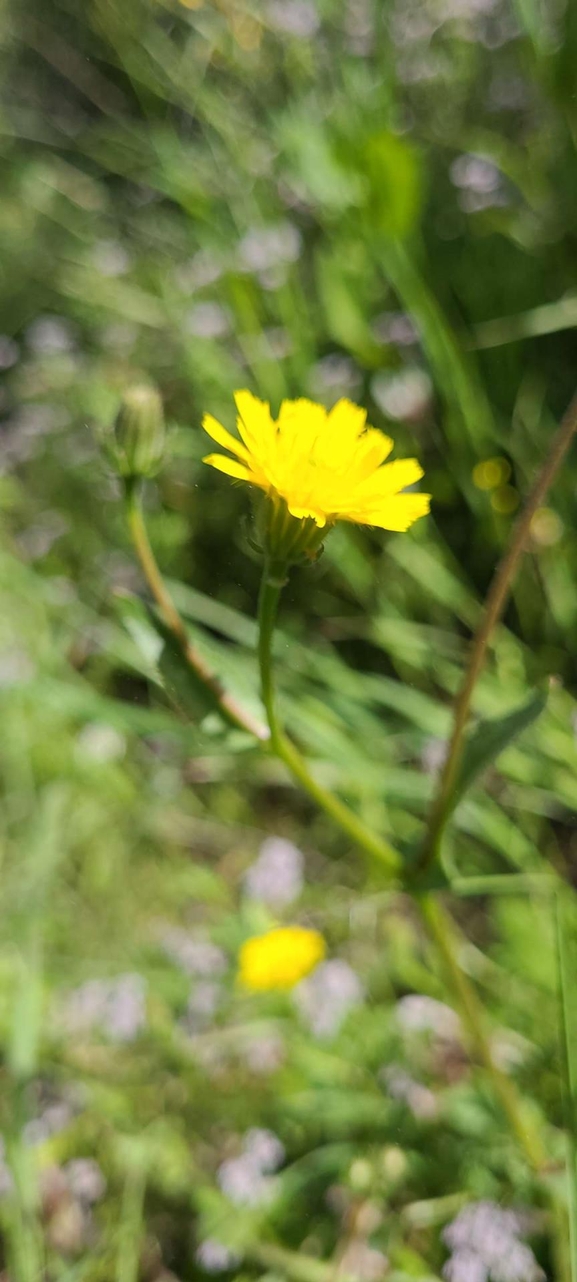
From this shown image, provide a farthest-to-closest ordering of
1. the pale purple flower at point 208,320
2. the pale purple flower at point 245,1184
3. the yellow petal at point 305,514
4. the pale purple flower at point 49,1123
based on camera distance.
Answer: the pale purple flower at point 208,320, the pale purple flower at point 49,1123, the pale purple flower at point 245,1184, the yellow petal at point 305,514

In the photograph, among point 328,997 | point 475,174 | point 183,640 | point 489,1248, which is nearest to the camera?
point 183,640

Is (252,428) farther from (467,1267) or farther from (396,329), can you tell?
(396,329)

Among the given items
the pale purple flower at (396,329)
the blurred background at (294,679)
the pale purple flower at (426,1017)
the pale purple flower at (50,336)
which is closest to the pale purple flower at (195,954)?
the blurred background at (294,679)

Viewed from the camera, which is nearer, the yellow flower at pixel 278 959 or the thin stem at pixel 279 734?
the thin stem at pixel 279 734

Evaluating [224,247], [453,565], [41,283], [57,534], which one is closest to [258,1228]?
[453,565]

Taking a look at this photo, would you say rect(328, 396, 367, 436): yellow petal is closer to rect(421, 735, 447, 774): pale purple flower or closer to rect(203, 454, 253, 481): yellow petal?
rect(203, 454, 253, 481): yellow petal

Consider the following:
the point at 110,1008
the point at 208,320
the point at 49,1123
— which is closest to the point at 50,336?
the point at 208,320

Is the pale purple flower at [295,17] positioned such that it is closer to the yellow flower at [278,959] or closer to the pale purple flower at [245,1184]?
the yellow flower at [278,959]

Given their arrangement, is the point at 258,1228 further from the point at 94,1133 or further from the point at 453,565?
the point at 453,565
